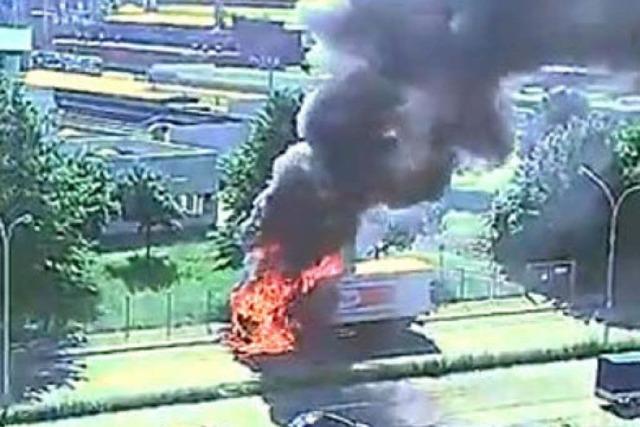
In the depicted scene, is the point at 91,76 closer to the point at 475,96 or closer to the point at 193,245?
the point at 193,245

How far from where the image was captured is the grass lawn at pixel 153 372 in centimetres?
530

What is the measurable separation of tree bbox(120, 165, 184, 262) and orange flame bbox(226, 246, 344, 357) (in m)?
0.65

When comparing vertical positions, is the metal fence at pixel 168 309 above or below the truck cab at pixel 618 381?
above

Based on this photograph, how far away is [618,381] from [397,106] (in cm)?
122

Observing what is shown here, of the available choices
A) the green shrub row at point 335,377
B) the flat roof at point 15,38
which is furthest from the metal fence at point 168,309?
the flat roof at point 15,38

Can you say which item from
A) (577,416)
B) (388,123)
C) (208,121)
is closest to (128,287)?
(208,121)

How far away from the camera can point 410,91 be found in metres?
5.07

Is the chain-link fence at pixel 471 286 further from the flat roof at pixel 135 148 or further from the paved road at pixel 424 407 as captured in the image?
the flat roof at pixel 135 148

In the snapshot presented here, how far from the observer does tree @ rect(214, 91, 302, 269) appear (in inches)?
234

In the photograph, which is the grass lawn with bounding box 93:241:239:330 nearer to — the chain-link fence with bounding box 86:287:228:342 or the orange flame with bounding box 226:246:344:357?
the chain-link fence with bounding box 86:287:228:342

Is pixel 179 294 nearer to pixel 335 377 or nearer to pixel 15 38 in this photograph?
pixel 335 377

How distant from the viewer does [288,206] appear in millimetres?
5312

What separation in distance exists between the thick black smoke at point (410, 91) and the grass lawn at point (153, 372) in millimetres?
469

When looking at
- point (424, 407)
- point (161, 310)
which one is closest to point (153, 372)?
point (161, 310)
